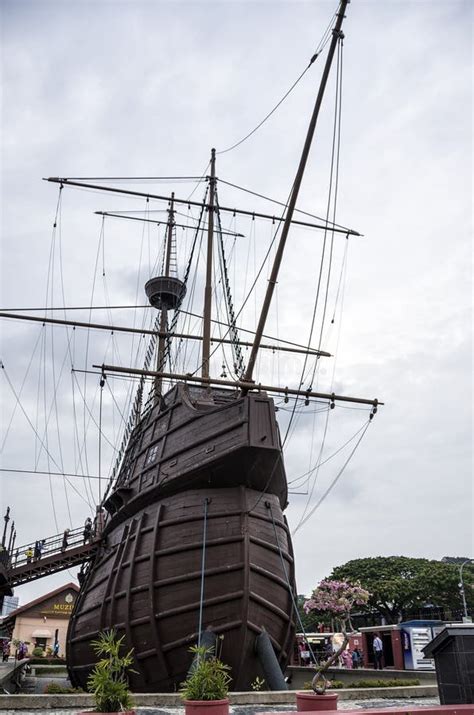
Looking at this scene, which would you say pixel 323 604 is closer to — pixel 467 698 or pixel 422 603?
pixel 422 603

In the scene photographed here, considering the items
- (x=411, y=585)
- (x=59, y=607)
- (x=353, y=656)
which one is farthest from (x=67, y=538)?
(x=411, y=585)

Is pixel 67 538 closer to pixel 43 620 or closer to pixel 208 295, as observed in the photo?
pixel 208 295

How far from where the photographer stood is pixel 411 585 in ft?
142

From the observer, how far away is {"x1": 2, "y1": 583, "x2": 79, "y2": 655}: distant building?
39.8 metres

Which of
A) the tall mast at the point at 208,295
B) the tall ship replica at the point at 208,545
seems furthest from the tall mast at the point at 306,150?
the tall mast at the point at 208,295

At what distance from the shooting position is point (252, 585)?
11.3 m

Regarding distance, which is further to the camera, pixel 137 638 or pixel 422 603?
pixel 422 603

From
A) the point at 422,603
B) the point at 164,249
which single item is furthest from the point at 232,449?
the point at 422,603

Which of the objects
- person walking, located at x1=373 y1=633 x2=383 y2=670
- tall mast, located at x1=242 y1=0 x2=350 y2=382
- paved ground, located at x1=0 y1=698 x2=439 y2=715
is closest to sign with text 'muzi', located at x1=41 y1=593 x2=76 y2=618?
A: person walking, located at x1=373 y1=633 x2=383 y2=670

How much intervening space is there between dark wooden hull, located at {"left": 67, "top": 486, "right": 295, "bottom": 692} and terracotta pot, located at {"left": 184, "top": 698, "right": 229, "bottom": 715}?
5.38m

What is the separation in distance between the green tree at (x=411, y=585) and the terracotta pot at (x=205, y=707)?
4169 centimetres

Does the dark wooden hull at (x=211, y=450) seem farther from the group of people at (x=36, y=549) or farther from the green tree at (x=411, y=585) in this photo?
the green tree at (x=411, y=585)

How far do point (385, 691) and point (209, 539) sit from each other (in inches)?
171

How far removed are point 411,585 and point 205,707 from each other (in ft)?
139
